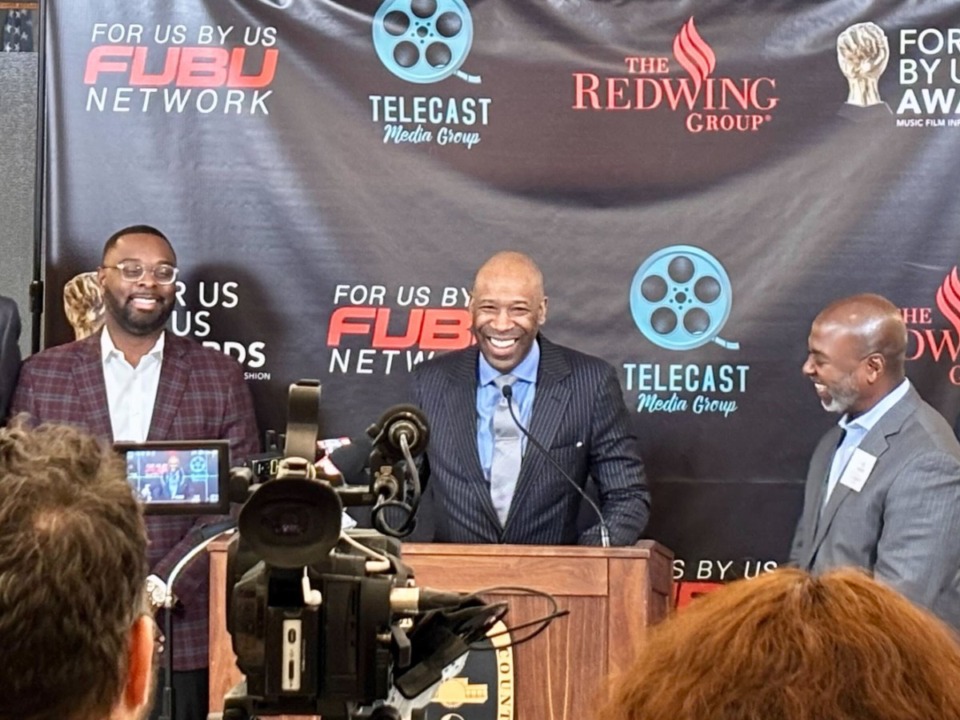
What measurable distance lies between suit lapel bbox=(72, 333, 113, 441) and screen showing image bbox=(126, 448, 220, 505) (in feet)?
9.62

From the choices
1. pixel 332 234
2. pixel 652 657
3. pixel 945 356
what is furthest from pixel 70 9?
pixel 652 657

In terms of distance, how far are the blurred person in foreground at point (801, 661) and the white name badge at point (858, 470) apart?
11.5 feet

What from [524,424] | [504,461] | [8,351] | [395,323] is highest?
[395,323]

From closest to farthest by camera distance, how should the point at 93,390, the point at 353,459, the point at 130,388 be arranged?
the point at 353,459 < the point at 93,390 < the point at 130,388

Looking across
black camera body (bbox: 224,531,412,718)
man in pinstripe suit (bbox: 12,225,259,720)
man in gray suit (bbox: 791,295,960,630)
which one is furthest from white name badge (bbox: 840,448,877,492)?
black camera body (bbox: 224,531,412,718)

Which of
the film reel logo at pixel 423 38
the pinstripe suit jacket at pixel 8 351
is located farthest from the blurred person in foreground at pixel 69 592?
the film reel logo at pixel 423 38

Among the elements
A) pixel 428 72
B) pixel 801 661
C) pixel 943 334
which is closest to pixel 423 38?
pixel 428 72

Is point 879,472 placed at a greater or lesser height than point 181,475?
lesser

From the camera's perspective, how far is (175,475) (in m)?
2.20

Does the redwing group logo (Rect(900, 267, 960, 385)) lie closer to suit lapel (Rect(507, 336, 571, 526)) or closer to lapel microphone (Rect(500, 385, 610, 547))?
suit lapel (Rect(507, 336, 571, 526))

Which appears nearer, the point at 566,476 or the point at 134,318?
the point at 566,476

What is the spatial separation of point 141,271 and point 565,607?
2.07 metres

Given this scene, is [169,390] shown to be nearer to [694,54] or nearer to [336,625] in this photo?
[694,54]

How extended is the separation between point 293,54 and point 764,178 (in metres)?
1.67
